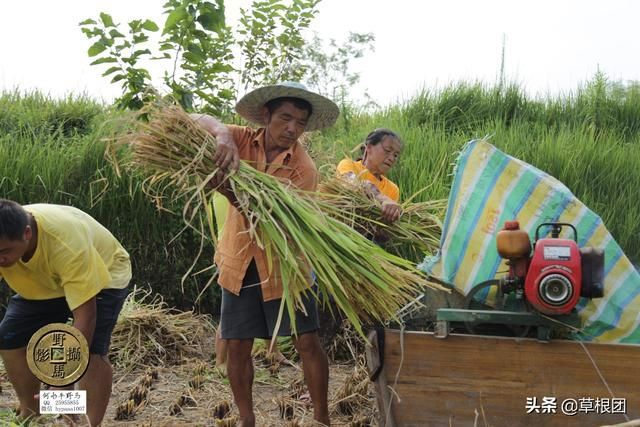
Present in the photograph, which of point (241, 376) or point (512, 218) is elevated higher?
point (512, 218)

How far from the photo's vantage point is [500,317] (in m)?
2.84

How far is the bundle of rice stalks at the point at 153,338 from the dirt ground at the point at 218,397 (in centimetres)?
12

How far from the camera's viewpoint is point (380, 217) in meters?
3.89

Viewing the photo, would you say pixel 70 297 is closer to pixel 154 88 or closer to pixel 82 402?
pixel 82 402

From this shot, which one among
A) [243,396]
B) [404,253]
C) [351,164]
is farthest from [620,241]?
[243,396]

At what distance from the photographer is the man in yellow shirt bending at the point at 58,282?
3.02 meters

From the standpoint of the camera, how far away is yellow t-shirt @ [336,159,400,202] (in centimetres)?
409

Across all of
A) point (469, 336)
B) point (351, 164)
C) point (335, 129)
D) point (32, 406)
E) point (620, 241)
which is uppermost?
point (335, 129)

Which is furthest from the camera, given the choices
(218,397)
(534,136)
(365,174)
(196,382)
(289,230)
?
(534,136)

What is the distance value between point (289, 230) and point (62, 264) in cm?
93

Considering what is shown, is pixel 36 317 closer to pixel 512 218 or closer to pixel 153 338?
pixel 153 338

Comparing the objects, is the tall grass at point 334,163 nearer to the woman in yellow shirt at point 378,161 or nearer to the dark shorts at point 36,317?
the woman in yellow shirt at point 378,161

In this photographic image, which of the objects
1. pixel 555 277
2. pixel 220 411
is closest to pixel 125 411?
pixel 220 411

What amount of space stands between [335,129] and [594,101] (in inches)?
113
